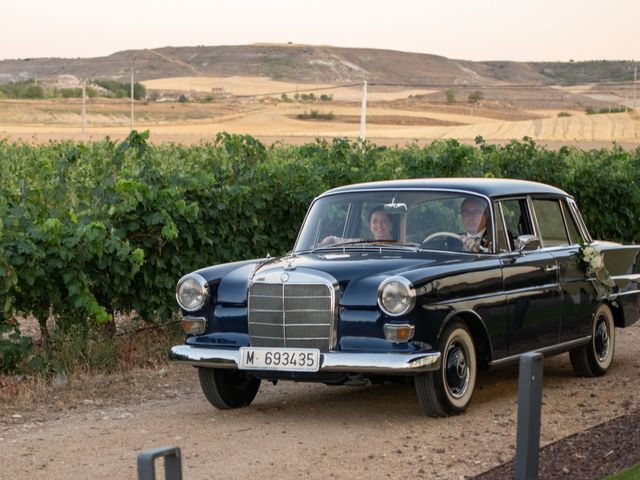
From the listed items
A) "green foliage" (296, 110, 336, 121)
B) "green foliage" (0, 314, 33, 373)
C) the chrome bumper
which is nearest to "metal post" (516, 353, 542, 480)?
the chrome bumper

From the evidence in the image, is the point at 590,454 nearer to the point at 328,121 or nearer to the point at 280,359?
the point at 280,359

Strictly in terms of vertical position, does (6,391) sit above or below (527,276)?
below

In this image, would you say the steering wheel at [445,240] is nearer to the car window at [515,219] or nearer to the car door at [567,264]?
the car window at [515,219]

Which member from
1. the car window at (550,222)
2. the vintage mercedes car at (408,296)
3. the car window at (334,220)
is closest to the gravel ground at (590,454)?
the vintage mercedes car at (408,296)

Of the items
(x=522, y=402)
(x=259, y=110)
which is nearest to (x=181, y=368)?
(x=522, y=402)

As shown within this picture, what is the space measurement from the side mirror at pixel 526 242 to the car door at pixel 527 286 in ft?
0.04

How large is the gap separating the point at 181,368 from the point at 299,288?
3075 millimetres

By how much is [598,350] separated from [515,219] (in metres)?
1.58

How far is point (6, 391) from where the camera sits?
10109mm

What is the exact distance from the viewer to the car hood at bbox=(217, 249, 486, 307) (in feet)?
28.6

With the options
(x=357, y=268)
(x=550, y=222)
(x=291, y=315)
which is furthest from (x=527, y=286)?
(x=291, y=315)

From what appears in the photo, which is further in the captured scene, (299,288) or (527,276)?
(527,276)

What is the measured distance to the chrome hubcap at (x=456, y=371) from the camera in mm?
8948

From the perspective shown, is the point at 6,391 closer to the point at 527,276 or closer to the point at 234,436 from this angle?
the point at 234,436
